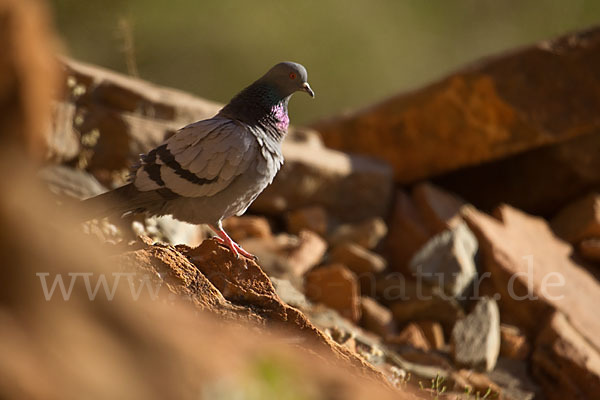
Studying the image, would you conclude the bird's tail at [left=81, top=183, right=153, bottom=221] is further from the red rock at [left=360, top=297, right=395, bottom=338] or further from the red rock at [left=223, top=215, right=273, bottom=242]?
the red rock at [left=360, top=297, right=395, bottom=338]

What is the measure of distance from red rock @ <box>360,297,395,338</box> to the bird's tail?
2.22 meters

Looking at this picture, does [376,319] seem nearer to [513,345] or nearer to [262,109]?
[513,345]

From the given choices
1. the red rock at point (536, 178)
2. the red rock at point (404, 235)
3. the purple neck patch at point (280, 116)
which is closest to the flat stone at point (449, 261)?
the red rock at point (404, 235)

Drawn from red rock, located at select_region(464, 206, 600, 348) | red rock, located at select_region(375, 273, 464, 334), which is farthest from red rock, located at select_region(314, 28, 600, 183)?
red rock, located at select_region(375, 273, 464, 334)

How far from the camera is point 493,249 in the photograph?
16.4 ft

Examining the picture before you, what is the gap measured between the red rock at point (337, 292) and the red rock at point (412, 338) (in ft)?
1.20

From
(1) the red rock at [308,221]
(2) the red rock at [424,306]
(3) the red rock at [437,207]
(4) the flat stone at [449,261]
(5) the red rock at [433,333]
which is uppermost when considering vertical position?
(3) the red rock at [437,207]

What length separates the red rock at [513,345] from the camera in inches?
168

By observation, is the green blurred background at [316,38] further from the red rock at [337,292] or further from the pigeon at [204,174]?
the pigeon at [204,174]

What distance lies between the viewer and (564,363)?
3.97 meters

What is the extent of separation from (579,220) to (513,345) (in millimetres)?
2054

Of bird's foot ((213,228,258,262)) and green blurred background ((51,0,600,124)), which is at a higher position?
green blurred background ((51,0,600,124))

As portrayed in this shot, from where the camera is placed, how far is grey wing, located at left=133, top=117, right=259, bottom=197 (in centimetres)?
280

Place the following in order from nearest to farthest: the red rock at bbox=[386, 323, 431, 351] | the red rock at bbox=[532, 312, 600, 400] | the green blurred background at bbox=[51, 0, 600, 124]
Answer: the red rock at bbox=[532, 312, 600, 400], the red rock at bbox=[386, 323, 431, 351], the green blurred background at bbox=[51, 0, 600, 124]
